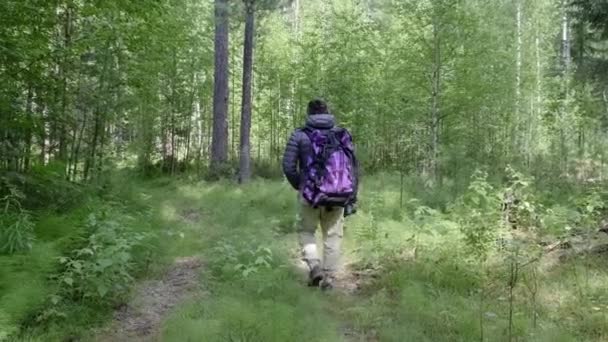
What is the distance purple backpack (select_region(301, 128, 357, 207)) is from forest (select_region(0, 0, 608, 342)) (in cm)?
84

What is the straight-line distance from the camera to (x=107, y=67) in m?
7.81

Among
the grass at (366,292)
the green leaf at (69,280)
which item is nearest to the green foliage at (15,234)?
the grass at (366,292)

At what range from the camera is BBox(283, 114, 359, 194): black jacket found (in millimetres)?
5033

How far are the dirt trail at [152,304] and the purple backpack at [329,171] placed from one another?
1.45 m

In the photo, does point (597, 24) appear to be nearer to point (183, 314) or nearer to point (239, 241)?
point (239, 241)

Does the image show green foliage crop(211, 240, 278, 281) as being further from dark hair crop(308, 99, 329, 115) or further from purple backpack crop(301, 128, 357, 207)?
dark hair crop(308, 99, 329, 115)

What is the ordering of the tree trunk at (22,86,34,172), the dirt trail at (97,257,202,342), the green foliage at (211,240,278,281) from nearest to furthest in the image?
the dirt trail at (97,257,202,342) → the green foliage at (211,240,278,281) → the tree trunk at (22,86,34,172)

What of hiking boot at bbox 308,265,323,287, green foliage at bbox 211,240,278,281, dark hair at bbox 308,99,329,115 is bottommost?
hiking boot at bbox 308,265,323,287

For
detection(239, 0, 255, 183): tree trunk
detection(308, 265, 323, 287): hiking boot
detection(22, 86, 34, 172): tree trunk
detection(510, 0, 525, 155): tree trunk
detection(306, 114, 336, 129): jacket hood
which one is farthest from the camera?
detection(510, 0, 525, 155): tree trunk

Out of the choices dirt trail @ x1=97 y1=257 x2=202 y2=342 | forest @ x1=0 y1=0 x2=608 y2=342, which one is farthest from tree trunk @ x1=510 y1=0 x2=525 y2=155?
dirt trail @ x1=97 y1=257 x2=202 y2=342

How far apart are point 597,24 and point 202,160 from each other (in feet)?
35.8

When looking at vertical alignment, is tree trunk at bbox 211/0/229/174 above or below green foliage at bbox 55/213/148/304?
above

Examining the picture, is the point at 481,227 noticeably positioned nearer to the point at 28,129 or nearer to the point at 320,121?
the point at 320,121

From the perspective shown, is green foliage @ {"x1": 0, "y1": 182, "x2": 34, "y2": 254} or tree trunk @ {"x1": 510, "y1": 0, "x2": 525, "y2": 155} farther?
tree trunk @ {"x1": 510, "y1": 0, "x2": 525, "y2": 155}
